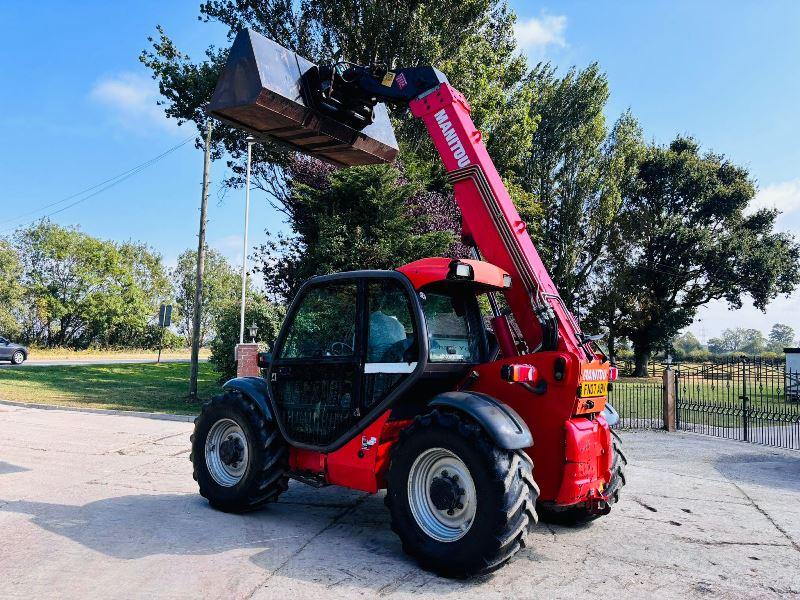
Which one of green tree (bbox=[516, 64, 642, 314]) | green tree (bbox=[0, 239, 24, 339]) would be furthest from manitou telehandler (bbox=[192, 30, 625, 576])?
green tree (bbox=[0, 239, 24, 339])

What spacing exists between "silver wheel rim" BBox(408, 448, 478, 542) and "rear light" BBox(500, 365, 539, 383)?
2.15 ft

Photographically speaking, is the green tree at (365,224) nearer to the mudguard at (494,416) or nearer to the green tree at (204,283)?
the mudguard at (494,416)

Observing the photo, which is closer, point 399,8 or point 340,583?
point 340,583

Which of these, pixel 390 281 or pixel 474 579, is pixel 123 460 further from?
pixel 474 579

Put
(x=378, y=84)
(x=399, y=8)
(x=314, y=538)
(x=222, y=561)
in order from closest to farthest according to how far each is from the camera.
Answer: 1. (x=222, y=561)
2. (x=314, y=538)
3. (x=378, y=84)
4. (x=399, y=8)

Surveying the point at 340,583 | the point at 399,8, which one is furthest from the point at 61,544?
the point at 399,8

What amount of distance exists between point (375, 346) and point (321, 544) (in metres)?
1.55

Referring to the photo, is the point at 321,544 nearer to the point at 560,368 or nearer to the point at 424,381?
the point at 424,381

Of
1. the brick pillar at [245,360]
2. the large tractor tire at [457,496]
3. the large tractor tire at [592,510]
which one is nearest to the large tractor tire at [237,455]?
the large tractor tire at [457,496]

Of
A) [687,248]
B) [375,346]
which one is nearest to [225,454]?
[375,346]

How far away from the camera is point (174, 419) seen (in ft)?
39.1

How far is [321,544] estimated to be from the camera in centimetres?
447

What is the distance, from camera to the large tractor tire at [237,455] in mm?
5117

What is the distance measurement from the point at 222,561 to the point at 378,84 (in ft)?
14.1
